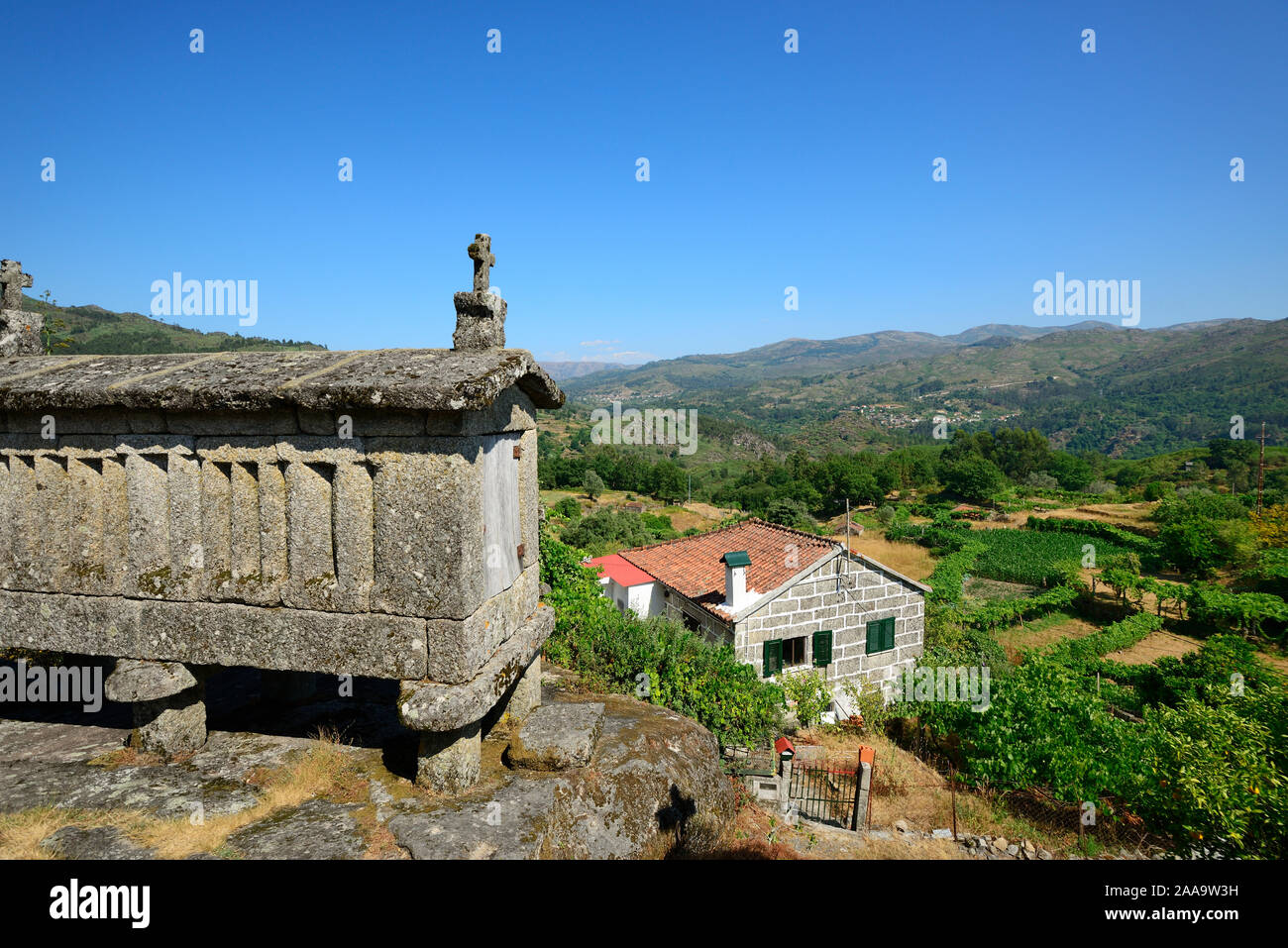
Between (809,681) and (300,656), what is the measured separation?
44.2 ft

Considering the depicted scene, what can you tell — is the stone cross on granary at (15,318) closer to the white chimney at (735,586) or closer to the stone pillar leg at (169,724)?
the stone pillar leg at (169,724)

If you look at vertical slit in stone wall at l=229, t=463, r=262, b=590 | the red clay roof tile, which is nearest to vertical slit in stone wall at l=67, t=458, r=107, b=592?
vertical slit in stone wall at l=229, t=463, r=262, b=590

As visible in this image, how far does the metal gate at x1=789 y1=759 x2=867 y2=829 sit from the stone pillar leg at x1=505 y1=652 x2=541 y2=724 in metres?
6.02

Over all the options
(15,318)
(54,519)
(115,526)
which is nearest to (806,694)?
(115,526)

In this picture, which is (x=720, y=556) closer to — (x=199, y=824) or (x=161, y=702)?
(x=161, y=702)

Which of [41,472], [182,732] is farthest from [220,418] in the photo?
[182,732]

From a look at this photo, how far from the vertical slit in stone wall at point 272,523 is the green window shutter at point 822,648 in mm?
13936

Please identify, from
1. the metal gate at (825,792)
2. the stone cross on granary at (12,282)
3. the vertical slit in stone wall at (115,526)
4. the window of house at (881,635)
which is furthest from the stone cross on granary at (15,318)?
the window of house at (881,635)

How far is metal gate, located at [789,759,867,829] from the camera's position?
10.7 meters

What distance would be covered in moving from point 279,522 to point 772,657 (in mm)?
13145

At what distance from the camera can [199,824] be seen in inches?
188

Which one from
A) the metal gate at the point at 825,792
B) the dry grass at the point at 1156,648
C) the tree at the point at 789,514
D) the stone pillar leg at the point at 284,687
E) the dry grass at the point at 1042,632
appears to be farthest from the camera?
the tree at the point at 789,514

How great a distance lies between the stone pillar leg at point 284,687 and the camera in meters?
7.13
